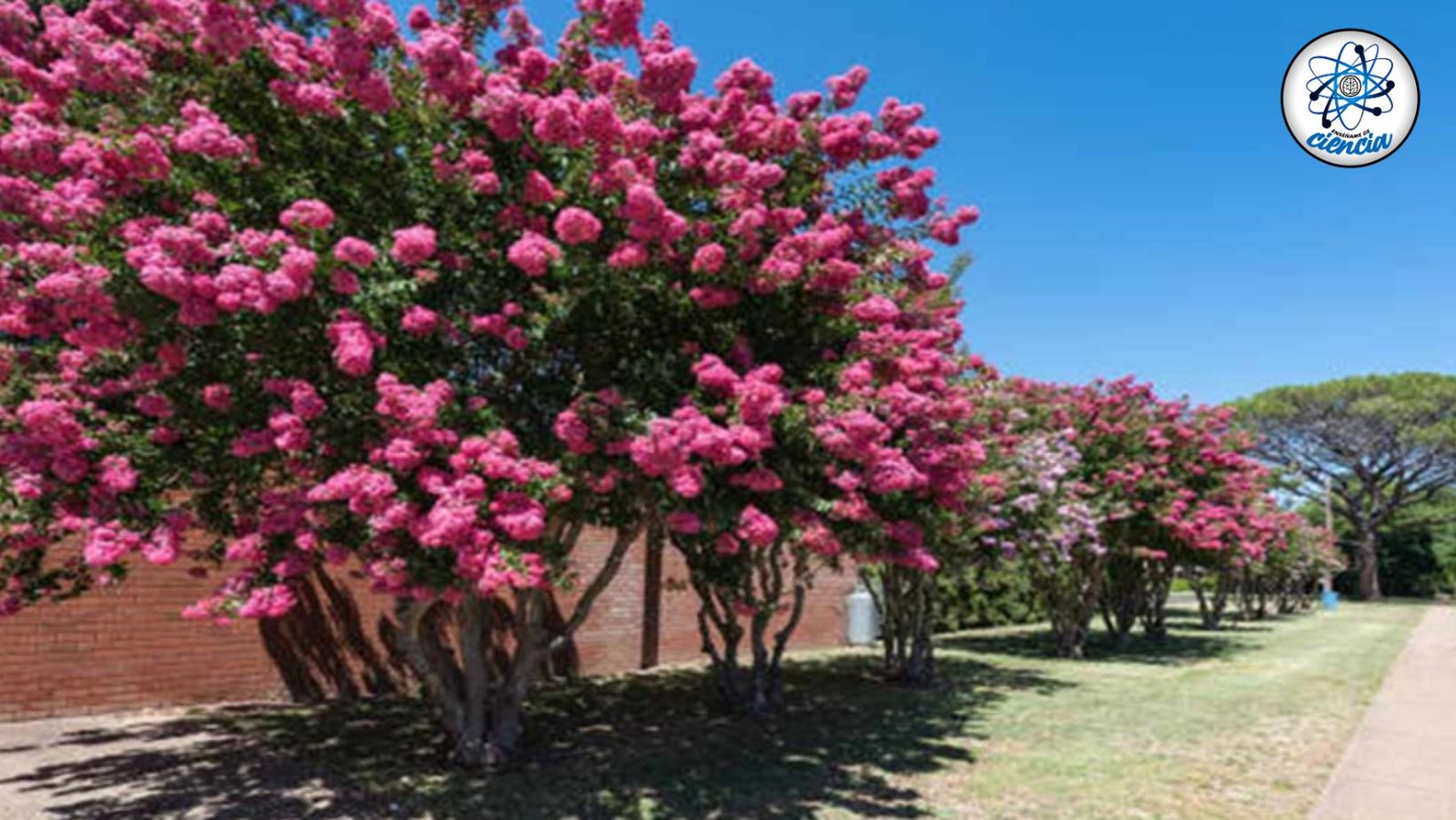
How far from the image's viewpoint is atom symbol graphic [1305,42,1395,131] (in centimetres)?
948

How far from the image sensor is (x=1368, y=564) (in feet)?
136

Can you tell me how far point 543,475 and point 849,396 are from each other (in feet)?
6.11

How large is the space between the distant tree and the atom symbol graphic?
32652 millimetres

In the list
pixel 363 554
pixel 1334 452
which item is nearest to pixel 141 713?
pixel 363 554

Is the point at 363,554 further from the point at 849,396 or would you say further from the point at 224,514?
the point at 849,396

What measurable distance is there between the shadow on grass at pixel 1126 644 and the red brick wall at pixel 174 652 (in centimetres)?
867


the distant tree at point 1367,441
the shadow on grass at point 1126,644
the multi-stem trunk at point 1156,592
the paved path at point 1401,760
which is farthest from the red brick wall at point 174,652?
the distant tree at point 1367,441

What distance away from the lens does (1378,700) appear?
411 inches

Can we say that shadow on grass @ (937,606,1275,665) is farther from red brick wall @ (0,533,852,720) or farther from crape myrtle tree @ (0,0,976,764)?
crape myrtle tree @ (0,0,976,764)

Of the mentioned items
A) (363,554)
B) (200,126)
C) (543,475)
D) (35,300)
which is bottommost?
(363,554)

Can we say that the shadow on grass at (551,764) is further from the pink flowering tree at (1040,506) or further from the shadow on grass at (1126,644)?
the shadow on grass at (1126,644)

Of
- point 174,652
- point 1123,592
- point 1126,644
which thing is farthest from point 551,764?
point 1123,592

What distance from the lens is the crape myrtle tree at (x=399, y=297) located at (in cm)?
459

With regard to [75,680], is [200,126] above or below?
above
